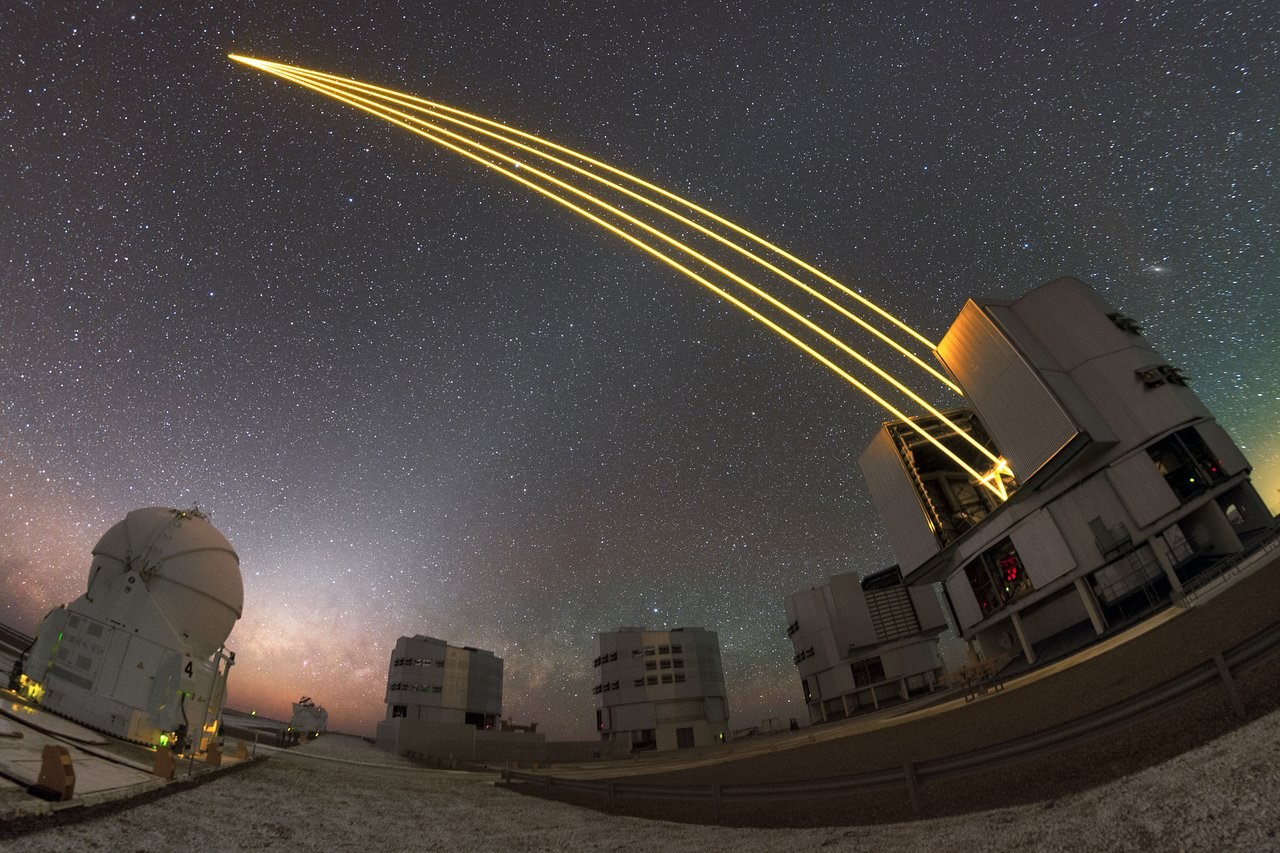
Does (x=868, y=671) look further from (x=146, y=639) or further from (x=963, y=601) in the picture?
(x=146, y=639)

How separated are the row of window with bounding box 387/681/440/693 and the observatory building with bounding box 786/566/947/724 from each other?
49892 mm

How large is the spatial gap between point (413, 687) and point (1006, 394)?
245ft

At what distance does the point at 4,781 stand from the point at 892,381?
33237 mm

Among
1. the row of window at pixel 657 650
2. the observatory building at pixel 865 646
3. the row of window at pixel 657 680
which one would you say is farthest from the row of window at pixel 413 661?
the observatory building at pixel 865 646

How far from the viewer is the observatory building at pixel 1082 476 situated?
36.4 meters

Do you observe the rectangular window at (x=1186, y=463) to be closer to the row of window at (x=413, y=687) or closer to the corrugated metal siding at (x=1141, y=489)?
the corrugated metal siding at (x=1141, y=489)

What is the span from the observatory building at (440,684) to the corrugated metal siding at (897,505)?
55.5 metres

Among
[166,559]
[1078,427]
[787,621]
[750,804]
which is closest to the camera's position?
[750,804]

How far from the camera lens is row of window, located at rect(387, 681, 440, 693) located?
231 feet

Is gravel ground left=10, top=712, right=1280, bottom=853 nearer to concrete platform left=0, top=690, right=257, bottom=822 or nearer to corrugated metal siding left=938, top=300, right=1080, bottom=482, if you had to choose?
concrete platform left=0, top=690, right=257, bottom=822

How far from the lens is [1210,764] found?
572cm

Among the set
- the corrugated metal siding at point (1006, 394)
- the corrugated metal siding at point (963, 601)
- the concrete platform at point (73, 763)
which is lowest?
the concrete platform at point (73, 763)

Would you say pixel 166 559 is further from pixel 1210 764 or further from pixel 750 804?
pixel 1210 764

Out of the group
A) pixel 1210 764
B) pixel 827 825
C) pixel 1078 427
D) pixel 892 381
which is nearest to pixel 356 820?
pixel 827 825
